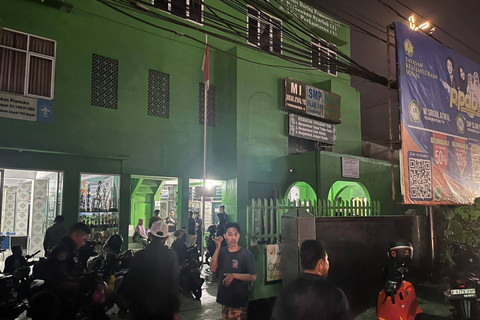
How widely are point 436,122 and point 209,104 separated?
28.6ft

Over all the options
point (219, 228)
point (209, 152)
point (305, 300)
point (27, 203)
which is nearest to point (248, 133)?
point (209, 152)

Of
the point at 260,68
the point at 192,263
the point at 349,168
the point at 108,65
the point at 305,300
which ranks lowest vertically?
the point at 192,263

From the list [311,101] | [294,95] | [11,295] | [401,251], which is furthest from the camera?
[311,101]

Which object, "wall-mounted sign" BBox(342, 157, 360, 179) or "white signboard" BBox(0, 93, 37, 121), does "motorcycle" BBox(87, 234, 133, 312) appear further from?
"wall-mounted sign" BBox(342, 157, 360, 179)

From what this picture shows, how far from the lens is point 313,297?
318 cm

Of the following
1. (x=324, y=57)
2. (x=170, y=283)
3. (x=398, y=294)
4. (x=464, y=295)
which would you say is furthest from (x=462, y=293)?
(x=324, y=57)

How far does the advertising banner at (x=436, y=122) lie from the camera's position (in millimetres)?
9094

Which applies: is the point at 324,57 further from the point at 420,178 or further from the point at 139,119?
the point at 139,119

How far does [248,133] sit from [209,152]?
181 cm

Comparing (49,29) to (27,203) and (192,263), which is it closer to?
(27,203)

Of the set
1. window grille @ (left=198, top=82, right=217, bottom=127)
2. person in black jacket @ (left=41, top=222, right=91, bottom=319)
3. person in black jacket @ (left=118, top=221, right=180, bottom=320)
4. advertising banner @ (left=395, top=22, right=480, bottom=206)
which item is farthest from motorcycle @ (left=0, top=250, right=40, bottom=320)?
window grille @ (left=198, top=82, right=217, bottom=127)

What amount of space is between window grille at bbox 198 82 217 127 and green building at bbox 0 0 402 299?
0.15 ft

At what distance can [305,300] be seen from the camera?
320 centimetres

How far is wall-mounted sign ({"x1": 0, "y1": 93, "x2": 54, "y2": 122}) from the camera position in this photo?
10766 millimetres
